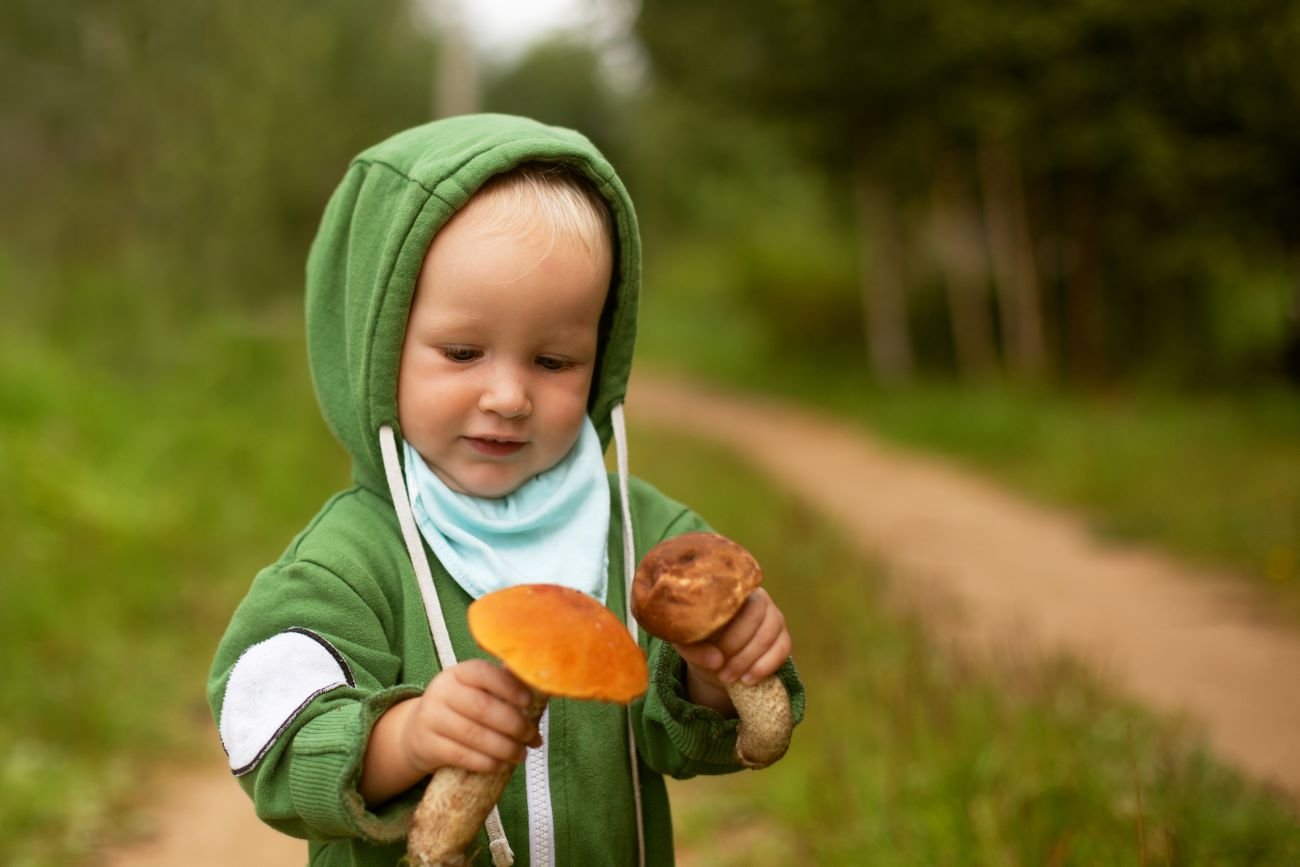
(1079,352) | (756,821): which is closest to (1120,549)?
(756,821)

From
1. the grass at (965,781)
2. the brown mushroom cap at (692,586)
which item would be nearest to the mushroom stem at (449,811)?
the brown mushroom cap at (692,586)

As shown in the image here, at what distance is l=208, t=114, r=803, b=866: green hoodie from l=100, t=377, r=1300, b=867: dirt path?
192cm

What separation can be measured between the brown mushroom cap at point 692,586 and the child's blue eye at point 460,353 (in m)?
0.38

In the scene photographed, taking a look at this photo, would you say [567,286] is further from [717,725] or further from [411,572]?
[717,725]

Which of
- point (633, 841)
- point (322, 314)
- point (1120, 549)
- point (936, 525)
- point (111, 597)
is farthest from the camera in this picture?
point (936, 525)

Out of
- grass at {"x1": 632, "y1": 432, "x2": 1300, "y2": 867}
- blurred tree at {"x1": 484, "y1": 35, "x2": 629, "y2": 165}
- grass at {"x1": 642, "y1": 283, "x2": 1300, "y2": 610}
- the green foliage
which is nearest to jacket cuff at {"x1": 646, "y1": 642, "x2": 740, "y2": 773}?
grass at {"x1": 632, "y1": 432, "x2": 1300, "y2": 867}

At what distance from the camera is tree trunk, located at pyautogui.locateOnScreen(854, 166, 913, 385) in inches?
440

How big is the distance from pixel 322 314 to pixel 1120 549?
5.07 metres

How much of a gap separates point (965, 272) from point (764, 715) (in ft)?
34.3

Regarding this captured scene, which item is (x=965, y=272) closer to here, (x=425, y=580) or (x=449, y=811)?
(x=425, y=580)

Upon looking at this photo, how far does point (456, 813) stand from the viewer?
1246mm

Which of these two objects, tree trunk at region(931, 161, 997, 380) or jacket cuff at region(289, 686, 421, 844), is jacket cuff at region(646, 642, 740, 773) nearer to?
jacket cuff at region(289, 686, 421, 844)

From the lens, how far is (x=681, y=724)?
1548mm

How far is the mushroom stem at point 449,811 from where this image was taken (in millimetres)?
1244
